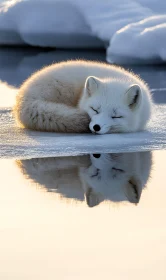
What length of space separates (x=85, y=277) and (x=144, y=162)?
213 cm

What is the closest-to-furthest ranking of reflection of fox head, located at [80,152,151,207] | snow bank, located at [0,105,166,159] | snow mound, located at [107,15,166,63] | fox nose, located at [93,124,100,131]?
1. reflection of fox head, located at [80,152,151,207]
2. snow bank, located at [0,105,166,159]
3. fox nose, located at [93,124,100,131]
4. snow mound, located at [107,15,166,63]

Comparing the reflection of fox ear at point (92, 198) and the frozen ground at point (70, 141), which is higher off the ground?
the reflection of fox ear at point (92, 198)

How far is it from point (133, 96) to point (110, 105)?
0.21m

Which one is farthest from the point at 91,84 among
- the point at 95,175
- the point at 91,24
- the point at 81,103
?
the point at 91,24

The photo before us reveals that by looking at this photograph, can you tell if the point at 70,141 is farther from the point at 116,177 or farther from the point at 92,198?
the point at 92,198

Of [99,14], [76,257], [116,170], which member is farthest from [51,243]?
[99,14]

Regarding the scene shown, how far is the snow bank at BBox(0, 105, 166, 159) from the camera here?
5184mm

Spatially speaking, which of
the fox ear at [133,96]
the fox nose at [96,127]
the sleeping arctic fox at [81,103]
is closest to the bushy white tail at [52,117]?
the sleeping arctic fox at [81,103]

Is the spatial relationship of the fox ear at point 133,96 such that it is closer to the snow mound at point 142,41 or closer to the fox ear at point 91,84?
the fox ear at point 91,84

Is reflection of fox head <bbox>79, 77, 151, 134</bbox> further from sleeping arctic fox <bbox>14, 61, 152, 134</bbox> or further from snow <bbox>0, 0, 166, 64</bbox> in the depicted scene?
snow <bbox>0, 0, 166, 64</bbox>

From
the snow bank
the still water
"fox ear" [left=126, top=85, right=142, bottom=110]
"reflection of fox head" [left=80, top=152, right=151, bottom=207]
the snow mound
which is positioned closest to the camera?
the still water

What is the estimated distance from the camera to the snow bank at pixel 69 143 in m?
5.18

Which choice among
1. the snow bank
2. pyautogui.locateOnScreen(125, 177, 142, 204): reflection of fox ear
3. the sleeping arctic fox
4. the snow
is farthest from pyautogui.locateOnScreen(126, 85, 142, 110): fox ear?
the snow

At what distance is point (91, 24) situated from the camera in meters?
11.9
